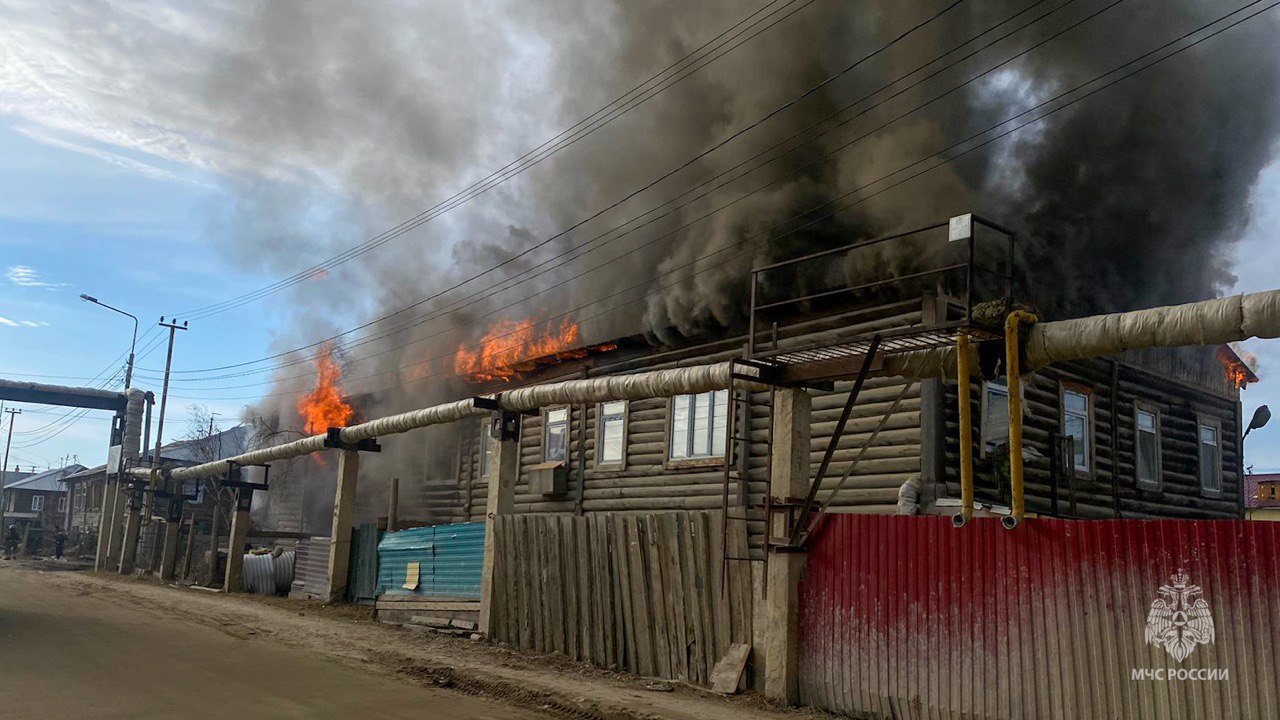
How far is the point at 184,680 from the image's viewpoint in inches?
376

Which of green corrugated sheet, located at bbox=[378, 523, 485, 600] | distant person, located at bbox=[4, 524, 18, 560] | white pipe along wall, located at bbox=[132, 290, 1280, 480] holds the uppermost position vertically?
white pipe along wall, located at bbox=[132, 290, 1280, 480]

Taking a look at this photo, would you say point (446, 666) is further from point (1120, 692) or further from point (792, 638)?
point (1120, 692)

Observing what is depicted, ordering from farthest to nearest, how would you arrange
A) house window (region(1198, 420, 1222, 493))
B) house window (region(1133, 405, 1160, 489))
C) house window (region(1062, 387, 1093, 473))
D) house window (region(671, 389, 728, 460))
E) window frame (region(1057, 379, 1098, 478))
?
house window (region(1198, 420, 1222, 493)) → house window (region(1133, 405, 1160, 489)) → house window (region(671, 389, 728, 460)) → house window (region(1062, 387, 1093, 473)) → window frame (region(1057, 379, 1098, 478))

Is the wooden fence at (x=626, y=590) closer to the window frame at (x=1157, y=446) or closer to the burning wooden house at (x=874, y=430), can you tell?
the burning wooden house at (x=874, y=430)

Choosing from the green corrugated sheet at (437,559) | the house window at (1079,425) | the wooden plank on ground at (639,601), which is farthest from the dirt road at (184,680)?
the house window at (1079,425)

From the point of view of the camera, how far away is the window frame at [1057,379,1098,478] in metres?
15.5

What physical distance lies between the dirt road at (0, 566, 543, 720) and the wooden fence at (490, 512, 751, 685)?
7.26 ft

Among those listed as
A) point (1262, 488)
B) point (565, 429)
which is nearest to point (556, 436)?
point (565, 429)

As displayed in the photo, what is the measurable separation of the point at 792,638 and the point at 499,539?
585 cm

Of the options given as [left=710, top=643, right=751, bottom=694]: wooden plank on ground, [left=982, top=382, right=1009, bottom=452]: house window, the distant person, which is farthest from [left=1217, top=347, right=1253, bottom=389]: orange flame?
the distant person

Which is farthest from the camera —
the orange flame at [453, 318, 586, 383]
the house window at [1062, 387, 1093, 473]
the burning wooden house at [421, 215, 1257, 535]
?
the orange flame at [453, 318, 586, 383]

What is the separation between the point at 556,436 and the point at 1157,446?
12.4 m

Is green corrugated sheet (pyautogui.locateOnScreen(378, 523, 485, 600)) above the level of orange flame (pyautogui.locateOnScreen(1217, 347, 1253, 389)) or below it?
below

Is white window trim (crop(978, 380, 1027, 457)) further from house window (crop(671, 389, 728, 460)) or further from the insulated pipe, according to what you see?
house window (crop(671, 389, 728, 460))
